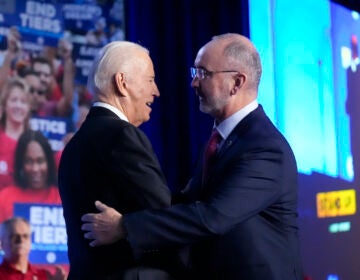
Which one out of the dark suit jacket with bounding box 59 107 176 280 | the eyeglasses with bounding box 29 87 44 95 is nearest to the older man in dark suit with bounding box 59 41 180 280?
the dark suit jacket with bounding box 59 107 176 280

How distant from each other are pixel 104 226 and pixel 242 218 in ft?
1.35

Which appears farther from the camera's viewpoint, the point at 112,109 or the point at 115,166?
the point at 112,109

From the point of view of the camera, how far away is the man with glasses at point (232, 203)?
2.21 metres

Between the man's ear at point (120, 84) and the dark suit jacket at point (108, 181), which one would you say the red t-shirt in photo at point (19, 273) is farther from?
the man's ear at point (120, 84)

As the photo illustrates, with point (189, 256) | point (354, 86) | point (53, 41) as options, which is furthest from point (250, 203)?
point (354, 86)

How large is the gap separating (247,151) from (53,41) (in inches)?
90.5

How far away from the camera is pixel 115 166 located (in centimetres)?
218

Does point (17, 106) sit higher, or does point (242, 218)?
point (17, 106)

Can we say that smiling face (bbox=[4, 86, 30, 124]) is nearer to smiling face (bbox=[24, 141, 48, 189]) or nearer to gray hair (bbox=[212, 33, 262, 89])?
smiling face (bbox=[24, 141, 48, 189])

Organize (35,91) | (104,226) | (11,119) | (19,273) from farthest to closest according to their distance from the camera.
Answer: (35,91), (11,119), (19,273), (104,226)

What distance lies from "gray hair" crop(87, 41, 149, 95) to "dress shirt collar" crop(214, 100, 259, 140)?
0.37 m

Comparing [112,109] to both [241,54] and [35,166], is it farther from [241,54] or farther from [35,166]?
[35,166]

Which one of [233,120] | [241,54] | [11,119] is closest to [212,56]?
[241,54]

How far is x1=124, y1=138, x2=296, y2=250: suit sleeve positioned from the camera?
220 centimetres
